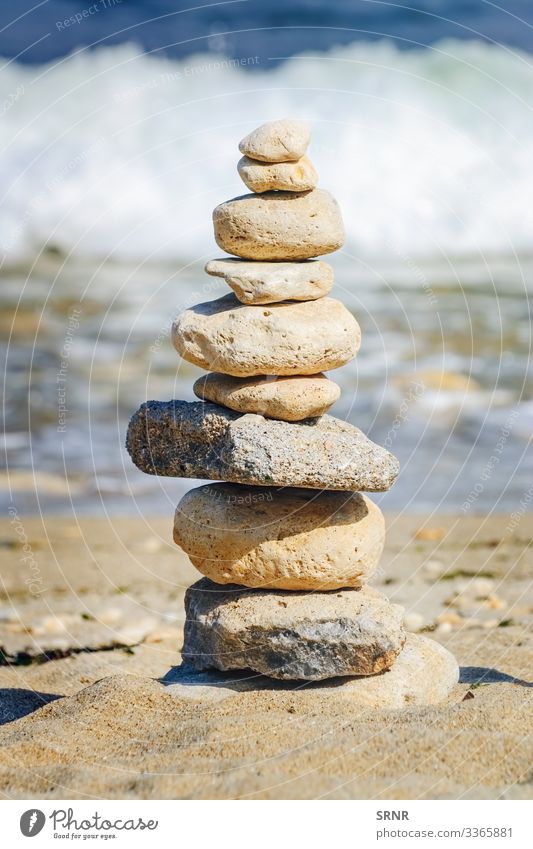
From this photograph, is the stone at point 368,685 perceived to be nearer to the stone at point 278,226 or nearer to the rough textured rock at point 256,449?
the rough textured rock at point 256,449

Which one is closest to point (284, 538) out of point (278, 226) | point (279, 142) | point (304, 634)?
point (304, 634)

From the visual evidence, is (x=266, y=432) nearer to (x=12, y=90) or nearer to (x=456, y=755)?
(x=456, y=755)

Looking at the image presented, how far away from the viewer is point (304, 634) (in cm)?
809

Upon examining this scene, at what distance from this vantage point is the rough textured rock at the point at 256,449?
25.3 feet

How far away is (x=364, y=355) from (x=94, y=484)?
7.08 metres

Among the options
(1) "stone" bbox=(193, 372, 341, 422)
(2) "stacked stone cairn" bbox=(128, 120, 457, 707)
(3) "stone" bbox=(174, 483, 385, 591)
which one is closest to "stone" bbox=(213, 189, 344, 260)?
(2) "stacked stone cairn" bbox=(128, 120, 457, 707)

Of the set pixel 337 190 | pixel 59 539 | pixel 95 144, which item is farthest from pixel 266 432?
pixel 95 144

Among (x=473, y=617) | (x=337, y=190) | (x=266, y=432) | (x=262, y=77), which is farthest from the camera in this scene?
(x=262, y=77)

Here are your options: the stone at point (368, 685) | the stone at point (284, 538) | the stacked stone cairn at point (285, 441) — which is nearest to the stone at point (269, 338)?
the stacked stone cairn at point (285, 441)

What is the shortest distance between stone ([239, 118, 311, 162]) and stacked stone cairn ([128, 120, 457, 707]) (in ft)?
0.04

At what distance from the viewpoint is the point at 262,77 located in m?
26.8

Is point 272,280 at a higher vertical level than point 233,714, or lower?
higher

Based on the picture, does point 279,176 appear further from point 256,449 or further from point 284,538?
point 284,538

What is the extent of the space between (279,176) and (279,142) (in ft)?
0.83
